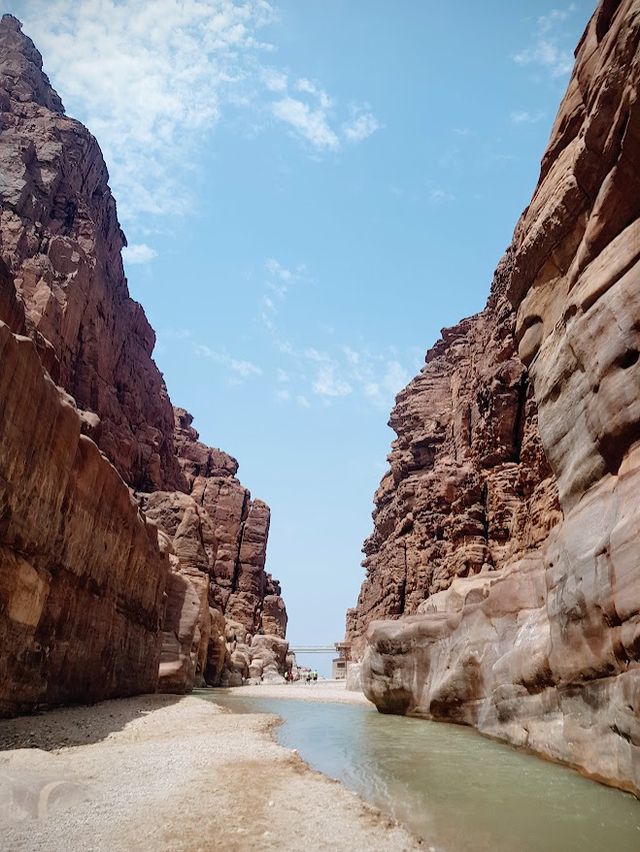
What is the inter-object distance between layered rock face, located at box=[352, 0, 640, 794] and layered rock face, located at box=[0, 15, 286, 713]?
11.0 metres

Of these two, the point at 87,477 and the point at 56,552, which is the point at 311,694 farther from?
the point at 56,552

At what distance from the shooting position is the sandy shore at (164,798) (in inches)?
224

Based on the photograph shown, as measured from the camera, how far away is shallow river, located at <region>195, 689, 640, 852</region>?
632 cm

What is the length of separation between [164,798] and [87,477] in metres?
10.6

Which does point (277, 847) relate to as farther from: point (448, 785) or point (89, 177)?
point (89, 177)

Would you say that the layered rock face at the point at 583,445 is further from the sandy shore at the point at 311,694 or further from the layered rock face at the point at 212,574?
the layered rock face at the point at 212,574

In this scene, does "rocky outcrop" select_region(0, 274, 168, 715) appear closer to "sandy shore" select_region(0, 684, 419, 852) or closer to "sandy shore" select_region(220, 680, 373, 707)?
"sandy shore" select_region(0, 684, 419, 852)

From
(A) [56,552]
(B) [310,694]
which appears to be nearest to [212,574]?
(B) [310,694]

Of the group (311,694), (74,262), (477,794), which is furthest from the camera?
(74,262)

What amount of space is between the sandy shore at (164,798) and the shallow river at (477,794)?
2.61ft

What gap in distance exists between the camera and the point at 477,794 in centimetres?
830

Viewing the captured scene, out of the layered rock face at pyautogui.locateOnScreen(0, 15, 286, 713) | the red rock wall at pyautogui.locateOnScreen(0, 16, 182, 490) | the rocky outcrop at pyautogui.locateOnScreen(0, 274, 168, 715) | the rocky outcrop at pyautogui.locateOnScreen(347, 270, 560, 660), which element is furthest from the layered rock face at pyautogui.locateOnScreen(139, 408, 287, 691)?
the rocky outcrop at pyautogui.locateOnScreen(347, 270, 560, 660)

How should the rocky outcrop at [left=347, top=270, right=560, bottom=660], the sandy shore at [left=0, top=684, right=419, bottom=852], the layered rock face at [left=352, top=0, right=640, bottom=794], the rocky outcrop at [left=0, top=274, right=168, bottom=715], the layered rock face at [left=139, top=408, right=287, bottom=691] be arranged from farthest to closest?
the rocky outcrop at [left=347, top=270, right=560, bottom=660] < the layered rock face at [left=139, top=408, right=287, bottom=691] < the rocky outcrop at [left=0, top=274, right=168, bottom=715] < the layered rock face at [left=352, top=0, right=640, bottom=794] < the sandy shore at [left=0, top=684, right=419, bottom=852]

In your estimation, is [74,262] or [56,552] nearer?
[56,552]
